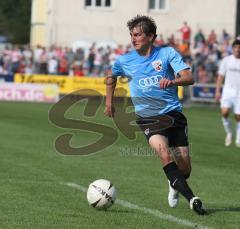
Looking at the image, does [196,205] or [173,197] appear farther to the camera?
[173,197]

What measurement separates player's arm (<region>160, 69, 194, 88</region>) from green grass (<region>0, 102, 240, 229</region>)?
144cm

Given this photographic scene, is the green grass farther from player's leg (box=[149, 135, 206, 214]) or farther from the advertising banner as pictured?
the advertising banner

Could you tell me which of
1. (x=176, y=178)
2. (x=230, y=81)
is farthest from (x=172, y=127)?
(x=230, y=81)

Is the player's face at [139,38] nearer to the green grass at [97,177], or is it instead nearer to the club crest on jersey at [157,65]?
the club crest on jersey at [157,65]

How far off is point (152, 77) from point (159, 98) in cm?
26

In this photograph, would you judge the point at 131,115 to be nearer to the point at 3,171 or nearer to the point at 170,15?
the point at 3,171

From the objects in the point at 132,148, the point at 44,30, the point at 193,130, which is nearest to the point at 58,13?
the point at 44,30

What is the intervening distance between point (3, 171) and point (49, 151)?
347cm

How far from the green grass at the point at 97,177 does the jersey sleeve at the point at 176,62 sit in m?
1.62

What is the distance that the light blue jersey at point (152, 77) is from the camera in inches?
376

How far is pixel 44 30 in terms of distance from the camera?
52562mm

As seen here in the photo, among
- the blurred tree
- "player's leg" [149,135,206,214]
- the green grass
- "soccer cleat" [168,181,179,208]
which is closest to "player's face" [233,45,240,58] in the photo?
the green grass

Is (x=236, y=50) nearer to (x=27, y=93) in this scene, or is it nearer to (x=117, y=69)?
(x=117, y=69)

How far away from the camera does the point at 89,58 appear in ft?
131
